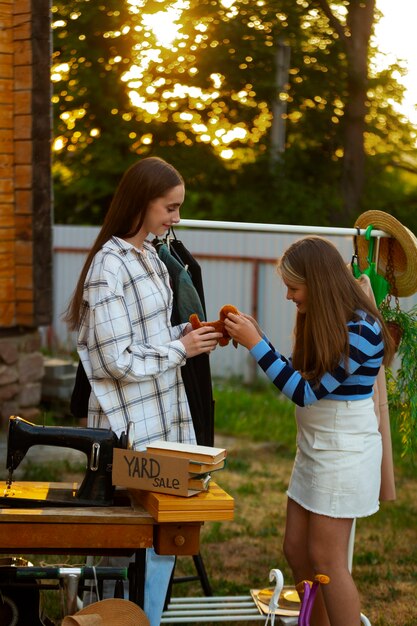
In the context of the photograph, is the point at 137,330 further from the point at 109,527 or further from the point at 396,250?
the point at 396,250

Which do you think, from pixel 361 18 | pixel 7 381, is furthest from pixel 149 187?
pixel 361 18

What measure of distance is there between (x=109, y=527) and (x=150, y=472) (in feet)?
0.62

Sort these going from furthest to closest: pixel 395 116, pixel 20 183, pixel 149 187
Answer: pixel 395 116 < pixel 20 183 < pixel 149 187

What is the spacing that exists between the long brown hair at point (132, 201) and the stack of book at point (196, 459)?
0.59m

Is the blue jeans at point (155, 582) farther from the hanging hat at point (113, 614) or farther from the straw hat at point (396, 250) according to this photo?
the straw hat at point (396, 250)

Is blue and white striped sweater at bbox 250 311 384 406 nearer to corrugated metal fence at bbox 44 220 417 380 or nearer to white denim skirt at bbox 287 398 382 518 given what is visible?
white denim skirt at bbox 287 398 382 518

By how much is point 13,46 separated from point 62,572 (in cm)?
452

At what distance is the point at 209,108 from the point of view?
14.5 metres

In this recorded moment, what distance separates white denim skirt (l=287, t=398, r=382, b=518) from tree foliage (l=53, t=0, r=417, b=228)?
9.94 m

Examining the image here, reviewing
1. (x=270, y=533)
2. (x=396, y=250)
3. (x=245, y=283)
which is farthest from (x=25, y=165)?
(x=245, y=283)

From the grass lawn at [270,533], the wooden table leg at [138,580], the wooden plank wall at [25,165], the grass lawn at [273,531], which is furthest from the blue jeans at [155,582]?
the wooden plank wall at [25,165]

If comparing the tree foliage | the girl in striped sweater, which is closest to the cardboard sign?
the girl in striped sweater

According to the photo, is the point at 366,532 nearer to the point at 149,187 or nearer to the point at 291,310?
the point at 149,187

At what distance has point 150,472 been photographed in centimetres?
287
